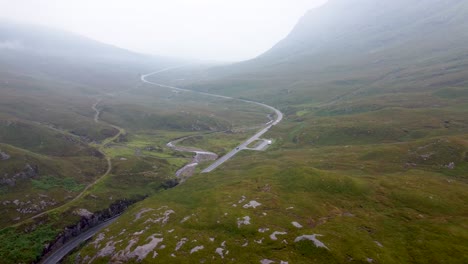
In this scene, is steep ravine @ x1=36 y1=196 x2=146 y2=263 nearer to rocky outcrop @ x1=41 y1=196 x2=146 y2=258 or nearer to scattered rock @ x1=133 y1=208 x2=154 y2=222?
rocky outcrop @ x1=41 y1=196 x2=146 y2=258

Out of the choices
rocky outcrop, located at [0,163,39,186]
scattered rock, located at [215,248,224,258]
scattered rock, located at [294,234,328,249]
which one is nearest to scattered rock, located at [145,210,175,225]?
scattered rock, located at [215,248,224,258]

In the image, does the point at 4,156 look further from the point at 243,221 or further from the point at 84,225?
the point at 243,221

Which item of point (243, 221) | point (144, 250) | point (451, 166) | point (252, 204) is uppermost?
point (451, 166)

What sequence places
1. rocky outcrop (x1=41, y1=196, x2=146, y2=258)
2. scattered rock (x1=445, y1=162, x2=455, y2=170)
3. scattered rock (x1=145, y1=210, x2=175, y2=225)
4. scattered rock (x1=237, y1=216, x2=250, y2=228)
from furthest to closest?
scattered rock (x1=445, y1=162, x2=455, y2=170)
rocky outcrop (x1=41, y1=196, x2=146, y2=258)
scattered rock (x1=145, y1=210, x2=175, y2=225)
scattered rock (x1=237, y1=216, x2=250, y2=228)

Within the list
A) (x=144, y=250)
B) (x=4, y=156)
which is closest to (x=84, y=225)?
(x=144, y=250)

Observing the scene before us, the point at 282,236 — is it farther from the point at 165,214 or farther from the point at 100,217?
the point at 100,217

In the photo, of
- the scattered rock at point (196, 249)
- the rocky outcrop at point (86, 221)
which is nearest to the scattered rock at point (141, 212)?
the rocky outcrop at point (86, 221)
